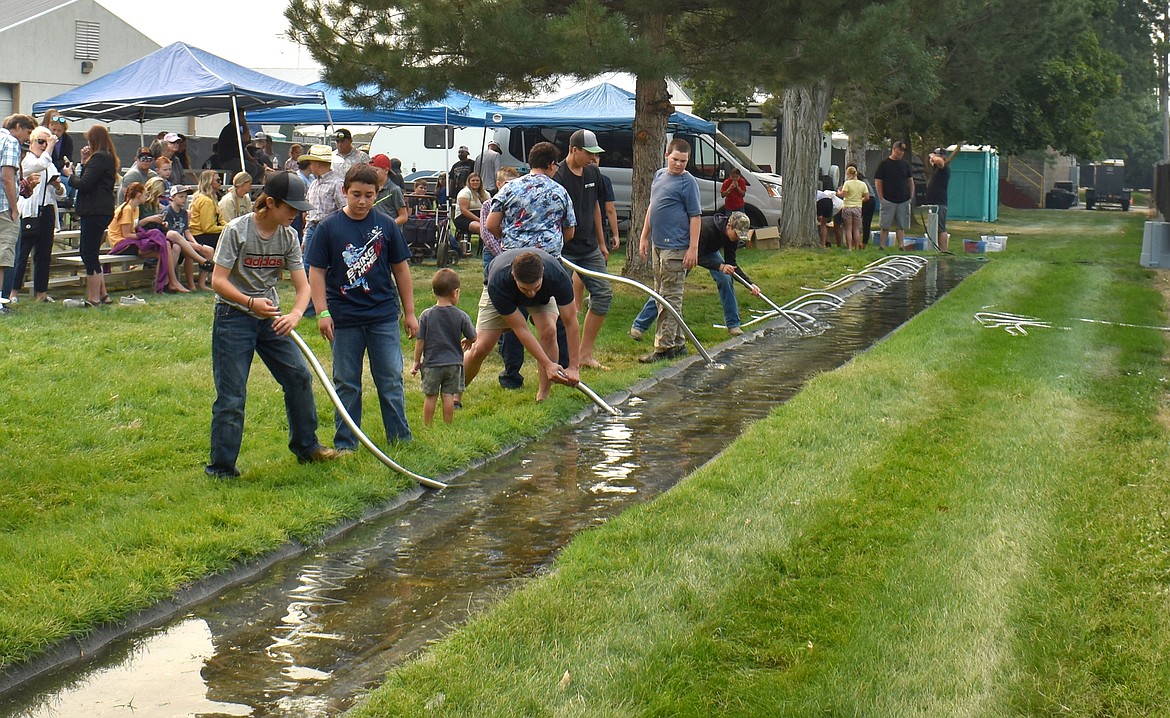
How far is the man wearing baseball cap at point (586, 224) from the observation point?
10.4m

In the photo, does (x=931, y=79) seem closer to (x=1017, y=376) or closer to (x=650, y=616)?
(x=1017, y=376)

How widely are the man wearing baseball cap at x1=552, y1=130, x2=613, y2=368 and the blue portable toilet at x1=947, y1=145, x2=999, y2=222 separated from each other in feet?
99.4

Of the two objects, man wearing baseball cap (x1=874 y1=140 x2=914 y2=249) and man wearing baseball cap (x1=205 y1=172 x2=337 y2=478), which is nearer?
man wearing baseball cap (x1=205 y1=172 x2=337 y2=478)

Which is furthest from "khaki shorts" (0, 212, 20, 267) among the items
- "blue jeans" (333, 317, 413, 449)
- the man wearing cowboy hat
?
"blue jeans" (333, 317, 413, 449)

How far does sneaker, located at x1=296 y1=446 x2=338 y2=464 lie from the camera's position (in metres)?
7.25

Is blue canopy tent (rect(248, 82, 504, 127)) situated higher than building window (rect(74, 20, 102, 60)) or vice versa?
building window (rect(74, 20, 102, 60))

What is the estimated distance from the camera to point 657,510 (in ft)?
20.8

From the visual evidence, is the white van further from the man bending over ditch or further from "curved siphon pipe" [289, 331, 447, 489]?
"curved siphon pipe" [289, 331, 447, 489]

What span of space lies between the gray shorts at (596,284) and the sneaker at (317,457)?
12.2 feet

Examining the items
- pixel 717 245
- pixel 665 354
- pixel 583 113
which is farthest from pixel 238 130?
pixel 665 354

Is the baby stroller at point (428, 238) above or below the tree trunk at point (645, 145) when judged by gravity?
below

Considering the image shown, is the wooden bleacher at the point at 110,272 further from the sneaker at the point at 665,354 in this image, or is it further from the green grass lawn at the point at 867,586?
the green grass lawn at the point at 867,586

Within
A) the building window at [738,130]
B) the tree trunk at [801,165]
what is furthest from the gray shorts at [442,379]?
the building window at [738,130]

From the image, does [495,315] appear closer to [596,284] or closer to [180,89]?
[596,284]
